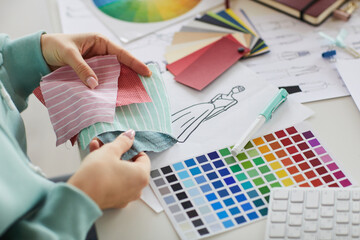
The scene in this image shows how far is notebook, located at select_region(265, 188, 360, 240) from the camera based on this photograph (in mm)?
575

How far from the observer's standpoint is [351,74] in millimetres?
782

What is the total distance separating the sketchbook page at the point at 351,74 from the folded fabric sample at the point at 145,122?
0.31 metres

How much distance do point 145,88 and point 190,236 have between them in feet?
0.90

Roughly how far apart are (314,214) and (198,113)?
26 cm

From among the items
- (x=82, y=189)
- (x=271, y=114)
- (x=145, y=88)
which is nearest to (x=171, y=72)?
(x=145, y=88)

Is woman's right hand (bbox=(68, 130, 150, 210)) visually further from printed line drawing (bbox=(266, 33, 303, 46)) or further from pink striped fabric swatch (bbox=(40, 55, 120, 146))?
printed line drawing (bbox=(266, 33, 303, 46))

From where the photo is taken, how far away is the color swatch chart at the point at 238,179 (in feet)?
1.99

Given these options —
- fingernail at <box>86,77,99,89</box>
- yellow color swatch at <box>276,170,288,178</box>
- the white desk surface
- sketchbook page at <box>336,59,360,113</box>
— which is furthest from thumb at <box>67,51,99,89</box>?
sketchbook page at <box>336,59,360,113</box>

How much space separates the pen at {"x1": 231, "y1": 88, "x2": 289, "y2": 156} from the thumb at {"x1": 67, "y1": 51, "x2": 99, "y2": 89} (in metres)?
0.25

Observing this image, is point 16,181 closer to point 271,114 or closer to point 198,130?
point 198,130

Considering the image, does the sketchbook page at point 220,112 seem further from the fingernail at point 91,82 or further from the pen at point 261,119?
the fingernail at point 91,82

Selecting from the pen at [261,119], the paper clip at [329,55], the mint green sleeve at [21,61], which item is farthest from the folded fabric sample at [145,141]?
the paper clip at [329,55]

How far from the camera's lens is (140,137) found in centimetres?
68

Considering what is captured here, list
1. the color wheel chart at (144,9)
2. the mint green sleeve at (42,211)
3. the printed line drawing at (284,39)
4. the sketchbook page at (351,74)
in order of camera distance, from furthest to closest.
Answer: the color wheel chart at (144,9) → the printed line drawing at (284,39) → the sketchbook page at (351,74) → the mint green sleeve at (42,211)
